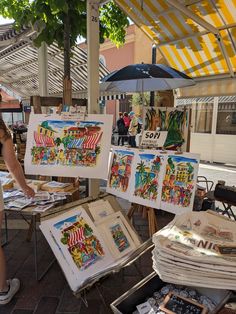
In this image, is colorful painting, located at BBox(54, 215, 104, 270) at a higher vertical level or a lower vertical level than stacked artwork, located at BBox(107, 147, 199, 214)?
lower

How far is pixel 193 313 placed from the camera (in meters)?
1.41

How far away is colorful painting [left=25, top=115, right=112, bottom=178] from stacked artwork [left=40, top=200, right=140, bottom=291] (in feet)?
1.76

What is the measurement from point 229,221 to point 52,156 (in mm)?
1920

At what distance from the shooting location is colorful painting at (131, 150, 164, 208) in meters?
2.72

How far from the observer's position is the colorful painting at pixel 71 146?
290 centimetres

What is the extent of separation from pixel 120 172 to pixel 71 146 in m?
0.61

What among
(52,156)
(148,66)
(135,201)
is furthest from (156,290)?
(148,66)

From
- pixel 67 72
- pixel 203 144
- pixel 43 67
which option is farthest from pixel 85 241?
pixel 203 144

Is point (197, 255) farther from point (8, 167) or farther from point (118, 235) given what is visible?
point (8, 167)

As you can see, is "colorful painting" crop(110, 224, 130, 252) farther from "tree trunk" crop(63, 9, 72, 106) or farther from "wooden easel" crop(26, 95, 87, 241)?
"tree trunk" crop(63, 9, 72, 106)

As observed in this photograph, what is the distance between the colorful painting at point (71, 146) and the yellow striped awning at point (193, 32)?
6.28 ft

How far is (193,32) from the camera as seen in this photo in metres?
4.54

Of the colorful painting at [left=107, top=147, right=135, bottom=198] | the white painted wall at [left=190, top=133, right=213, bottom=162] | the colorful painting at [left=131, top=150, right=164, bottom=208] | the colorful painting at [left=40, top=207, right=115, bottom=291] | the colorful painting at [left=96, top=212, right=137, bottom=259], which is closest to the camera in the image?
the colorful painting at [left=40, top=207, right=115, bottom=291]

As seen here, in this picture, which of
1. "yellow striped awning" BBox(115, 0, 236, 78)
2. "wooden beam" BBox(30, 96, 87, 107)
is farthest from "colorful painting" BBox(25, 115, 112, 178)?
"yellow striped awning" BBox(115, 0, 236, 78)
